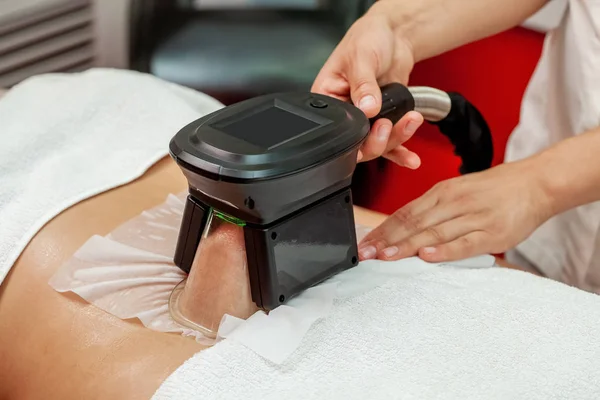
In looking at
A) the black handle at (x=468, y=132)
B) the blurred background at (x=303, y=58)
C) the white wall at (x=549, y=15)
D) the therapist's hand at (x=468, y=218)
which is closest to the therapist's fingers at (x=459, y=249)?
the therapist's hand at (x=468, y=218)

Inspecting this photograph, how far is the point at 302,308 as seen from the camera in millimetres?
836

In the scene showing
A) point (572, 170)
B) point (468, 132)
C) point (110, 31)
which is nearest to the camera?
point (572, 170)

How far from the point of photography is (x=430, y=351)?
0.80m

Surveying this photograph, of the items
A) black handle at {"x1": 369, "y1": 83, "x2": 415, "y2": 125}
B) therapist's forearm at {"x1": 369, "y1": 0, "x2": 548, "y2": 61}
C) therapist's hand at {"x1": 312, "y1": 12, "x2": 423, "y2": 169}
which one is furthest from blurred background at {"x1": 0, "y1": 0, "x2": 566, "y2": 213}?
black handle at {"x1": 369, "y1": 83, "x2": 415, "y2": 125}

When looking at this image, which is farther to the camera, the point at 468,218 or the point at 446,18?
the point at 446,18

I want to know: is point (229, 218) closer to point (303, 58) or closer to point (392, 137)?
point (392, 137)

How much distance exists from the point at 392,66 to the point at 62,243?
1.92 feet

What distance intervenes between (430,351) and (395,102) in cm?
32

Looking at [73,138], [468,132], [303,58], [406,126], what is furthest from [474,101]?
[73,138]

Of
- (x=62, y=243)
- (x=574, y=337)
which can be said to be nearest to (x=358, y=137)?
(x=574, y=337)

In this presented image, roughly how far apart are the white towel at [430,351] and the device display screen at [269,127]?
0.70ft

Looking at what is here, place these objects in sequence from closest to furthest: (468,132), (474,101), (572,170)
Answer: (572,170), (468,132), (474,101)

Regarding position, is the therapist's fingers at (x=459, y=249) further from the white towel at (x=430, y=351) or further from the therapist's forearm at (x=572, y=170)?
the therapist's forearm at (x=572, y=170)

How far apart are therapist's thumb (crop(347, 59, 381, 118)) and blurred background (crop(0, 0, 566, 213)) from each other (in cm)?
53
